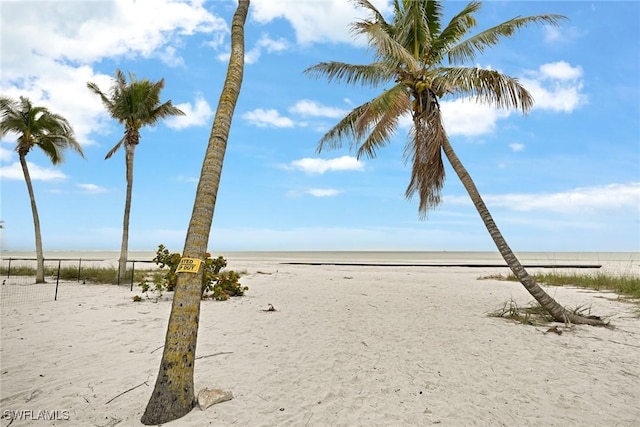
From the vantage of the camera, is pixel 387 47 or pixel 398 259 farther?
pixel 398 259

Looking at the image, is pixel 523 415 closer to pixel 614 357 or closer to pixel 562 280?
pixel 614 357

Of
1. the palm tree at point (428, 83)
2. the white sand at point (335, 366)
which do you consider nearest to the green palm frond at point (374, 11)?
the palm tree at point (428, 83)

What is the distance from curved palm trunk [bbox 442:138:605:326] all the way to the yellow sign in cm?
660

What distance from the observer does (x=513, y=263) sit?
8.32 meters

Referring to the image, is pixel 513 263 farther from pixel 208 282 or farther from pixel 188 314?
pixel 208 282

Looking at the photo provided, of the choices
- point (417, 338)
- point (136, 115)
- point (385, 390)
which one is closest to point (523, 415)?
point (385, 390)

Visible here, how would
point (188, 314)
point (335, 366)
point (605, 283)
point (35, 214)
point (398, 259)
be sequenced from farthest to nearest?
1. point (398, 259)
2. point (35, 214)
3. point (605, 283)
4. point (335, 366)
5. point (188, 314)

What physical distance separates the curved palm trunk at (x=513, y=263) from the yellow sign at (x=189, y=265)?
6.60 metres

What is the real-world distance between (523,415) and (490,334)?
356 cm

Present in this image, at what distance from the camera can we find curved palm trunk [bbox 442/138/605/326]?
814 cm

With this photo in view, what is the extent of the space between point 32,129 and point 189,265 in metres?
16.4

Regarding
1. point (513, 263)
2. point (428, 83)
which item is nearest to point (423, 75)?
point (428, 83)

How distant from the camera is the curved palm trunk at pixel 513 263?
8141 mm

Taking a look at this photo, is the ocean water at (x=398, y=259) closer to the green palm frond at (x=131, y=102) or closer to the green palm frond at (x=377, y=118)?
the green palm frond at (x=131, y=102)
